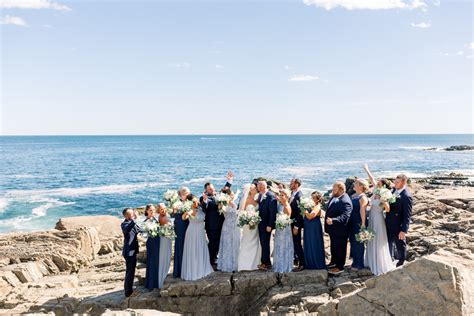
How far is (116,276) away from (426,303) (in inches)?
370

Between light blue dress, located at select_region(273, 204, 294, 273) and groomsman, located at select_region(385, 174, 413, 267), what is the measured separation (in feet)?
8.24

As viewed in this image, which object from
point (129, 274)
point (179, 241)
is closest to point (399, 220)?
point (179, 241)

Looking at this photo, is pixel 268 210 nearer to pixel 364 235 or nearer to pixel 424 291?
pixel 364 235

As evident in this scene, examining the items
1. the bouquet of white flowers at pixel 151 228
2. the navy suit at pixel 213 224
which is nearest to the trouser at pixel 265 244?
the navy suit at pixel 213 224

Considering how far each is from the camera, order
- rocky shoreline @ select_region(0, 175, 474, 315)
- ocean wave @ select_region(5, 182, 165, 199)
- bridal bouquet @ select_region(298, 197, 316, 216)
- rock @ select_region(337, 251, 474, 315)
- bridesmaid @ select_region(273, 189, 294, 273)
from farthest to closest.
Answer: ocean wave @ select_region(5, 182, 165, 199)
bridesmaid @ select_region(273, 189, 294, 273)
bridal bouquet @ select_region(298, 197, 316, 216)
rocky shoreline @ select_region(0, 175, 474, 315)
rock @ select_region(337, 251, 474, 315)

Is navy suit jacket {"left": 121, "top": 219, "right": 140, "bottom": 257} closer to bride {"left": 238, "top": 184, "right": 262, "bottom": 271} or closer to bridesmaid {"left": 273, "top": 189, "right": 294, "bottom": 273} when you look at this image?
bride {"left": 238, "top": 184, "right": 262, "bottom": 271}

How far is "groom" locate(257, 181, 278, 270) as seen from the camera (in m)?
10.1

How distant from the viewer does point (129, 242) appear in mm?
9977

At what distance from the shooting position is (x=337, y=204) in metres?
9.80

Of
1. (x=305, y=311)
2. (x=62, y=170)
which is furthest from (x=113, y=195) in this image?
(x=305, y=311)

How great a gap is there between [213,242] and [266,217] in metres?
1.72

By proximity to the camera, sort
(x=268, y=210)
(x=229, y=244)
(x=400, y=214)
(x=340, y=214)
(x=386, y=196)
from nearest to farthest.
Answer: (x=386, y=196) → (x=340, y=214) → (x=400, y=214) → (x=268, y=210) → (x=229, y=244)

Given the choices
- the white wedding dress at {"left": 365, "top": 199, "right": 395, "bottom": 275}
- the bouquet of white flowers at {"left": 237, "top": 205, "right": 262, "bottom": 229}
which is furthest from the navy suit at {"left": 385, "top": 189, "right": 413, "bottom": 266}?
the bouquet of white flowers at {"left": 237, "top": 205, "right": 262, "bottom": 229}

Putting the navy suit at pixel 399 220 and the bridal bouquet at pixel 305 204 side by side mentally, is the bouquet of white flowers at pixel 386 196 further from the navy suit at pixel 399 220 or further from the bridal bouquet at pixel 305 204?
the bridal bouquet at pixel 305 204
